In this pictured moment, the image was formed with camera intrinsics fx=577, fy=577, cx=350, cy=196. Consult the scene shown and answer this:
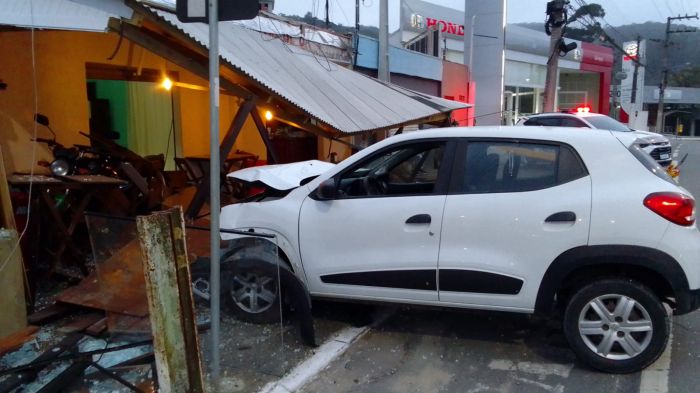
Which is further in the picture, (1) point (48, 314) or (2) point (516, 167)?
(1) point (48, 314)

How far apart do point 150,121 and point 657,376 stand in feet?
30.3

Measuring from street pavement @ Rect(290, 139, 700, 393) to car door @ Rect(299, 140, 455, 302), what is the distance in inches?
19.0

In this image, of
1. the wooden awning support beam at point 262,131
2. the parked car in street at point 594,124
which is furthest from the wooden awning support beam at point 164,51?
the parked car in street at point 594,124

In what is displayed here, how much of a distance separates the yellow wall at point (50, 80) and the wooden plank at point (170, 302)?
329 centimetres

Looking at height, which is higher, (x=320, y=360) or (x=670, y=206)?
(x=670, y=206)

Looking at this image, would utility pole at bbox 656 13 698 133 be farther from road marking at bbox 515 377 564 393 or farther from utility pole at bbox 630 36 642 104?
road marking at bbox 515 377 564 393

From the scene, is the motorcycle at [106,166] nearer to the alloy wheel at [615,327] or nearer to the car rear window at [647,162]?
the alloy wheel at [615,327]

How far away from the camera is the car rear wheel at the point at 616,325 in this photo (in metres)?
3.88

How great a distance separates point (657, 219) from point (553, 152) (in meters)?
0.81

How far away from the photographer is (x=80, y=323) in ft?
15.6

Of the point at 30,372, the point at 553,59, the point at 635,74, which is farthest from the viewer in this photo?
the point at 635,74

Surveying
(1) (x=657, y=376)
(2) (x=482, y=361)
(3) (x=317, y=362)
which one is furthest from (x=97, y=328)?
(1) (x=657, y=376)

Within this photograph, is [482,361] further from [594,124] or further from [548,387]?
[594,124]

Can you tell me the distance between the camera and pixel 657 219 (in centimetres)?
379
